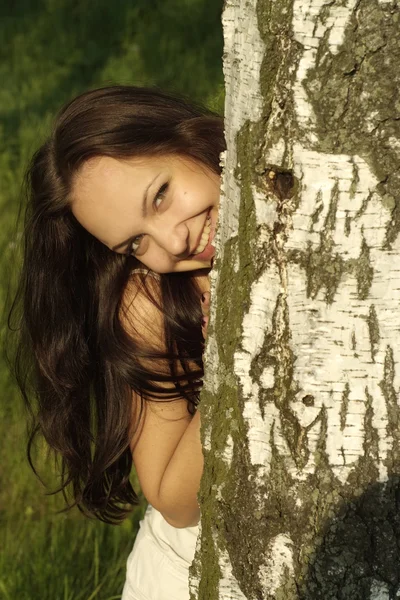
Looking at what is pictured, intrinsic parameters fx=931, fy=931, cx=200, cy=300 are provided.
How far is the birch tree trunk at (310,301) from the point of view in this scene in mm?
1358

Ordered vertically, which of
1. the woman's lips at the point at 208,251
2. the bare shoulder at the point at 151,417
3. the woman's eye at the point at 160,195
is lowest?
the bare shoulder at the point at 151,417

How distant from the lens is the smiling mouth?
237cm

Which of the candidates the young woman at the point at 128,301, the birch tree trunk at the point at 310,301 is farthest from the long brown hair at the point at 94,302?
the birch tree trunk at the point at 310,301

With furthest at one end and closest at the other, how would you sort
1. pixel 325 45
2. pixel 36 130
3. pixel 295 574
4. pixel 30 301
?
pixel 36 130
pixel 30 301
pixel 295 574
pixel 325 45

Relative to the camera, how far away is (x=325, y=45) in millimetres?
1348

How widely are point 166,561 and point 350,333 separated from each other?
57.6 inches

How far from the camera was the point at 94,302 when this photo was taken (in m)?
2.70

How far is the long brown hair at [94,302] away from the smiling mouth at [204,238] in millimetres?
186

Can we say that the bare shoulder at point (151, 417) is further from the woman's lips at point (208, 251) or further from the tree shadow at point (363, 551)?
the tree shadow at point (363, 551)

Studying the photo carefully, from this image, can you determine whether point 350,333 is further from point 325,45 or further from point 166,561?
point 166,561

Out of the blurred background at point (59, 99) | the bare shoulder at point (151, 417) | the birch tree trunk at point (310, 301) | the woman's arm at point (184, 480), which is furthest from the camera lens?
the blurred background at point (59, 99)

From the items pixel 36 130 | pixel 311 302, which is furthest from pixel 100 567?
pixel 36 130

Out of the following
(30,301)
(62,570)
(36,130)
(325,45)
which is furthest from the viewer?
(36,130)

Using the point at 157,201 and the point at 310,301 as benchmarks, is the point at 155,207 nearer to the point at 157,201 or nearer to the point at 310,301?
the point at 157,201
